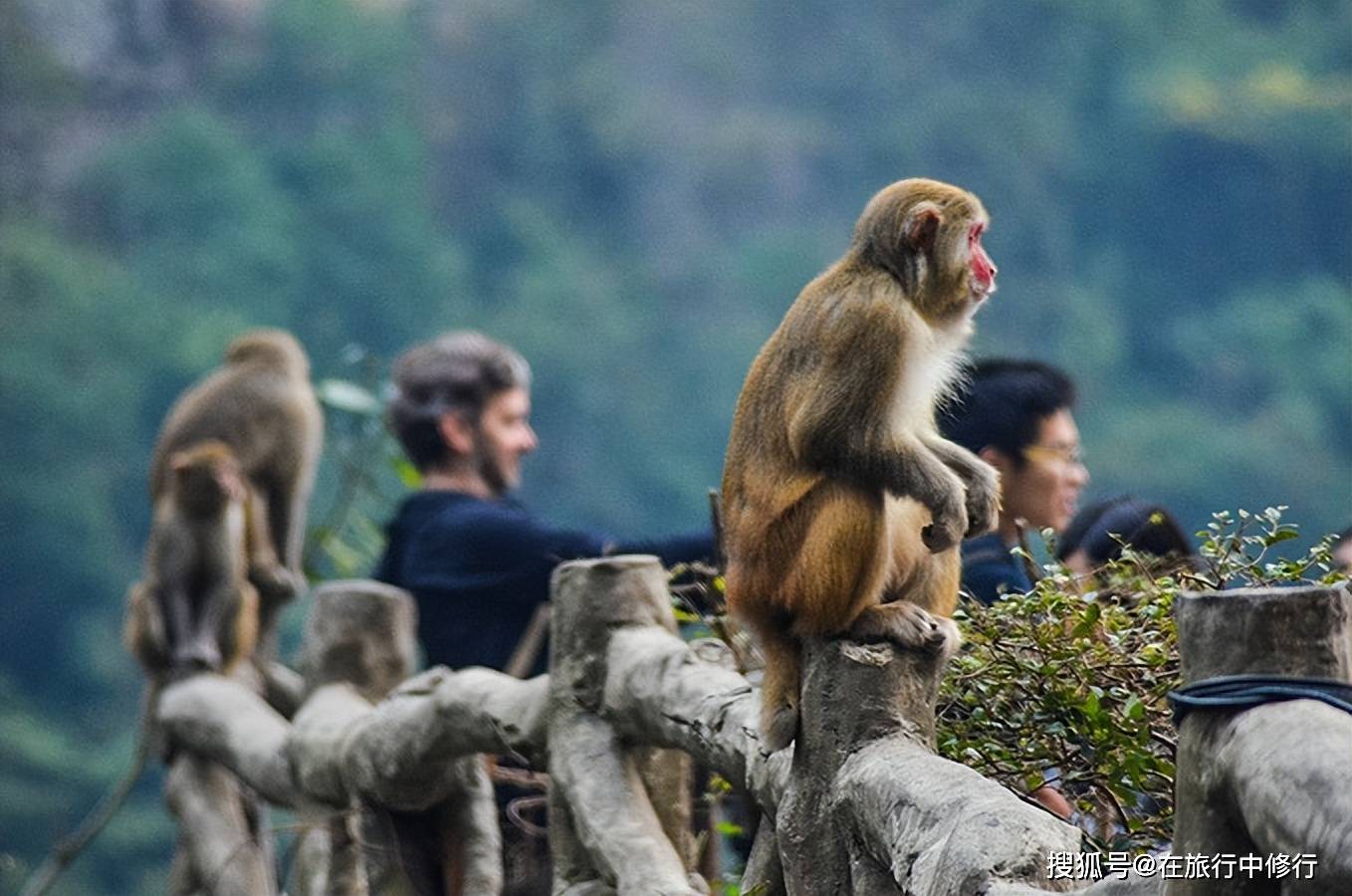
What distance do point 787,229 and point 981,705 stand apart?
A: 99.2 ft

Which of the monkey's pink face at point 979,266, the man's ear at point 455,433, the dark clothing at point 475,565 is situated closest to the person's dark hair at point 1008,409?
the dark clothing at point 475,565

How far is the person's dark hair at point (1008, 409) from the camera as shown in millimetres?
3855

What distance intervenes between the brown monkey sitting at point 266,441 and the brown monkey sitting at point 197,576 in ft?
1.04

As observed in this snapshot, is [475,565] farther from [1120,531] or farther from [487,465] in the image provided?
[1120,531]

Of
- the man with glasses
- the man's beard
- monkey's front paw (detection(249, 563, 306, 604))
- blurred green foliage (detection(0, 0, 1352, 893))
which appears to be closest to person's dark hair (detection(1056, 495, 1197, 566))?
the man with glasses

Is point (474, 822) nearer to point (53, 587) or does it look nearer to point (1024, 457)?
point (1024, 457)

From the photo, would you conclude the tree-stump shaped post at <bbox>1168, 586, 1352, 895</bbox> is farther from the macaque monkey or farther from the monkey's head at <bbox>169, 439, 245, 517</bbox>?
the monkey's head at <bbox>169, 439, 245, 517</bbox>

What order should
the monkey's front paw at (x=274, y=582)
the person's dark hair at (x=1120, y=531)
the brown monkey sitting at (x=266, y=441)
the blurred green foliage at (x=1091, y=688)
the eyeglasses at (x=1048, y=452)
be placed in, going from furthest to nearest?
the brown monkey sitting at (x=266, y=441) < the monkey's front paw at (x=274, y=582) < the eyeglasses at (x=1048, y=452) < the person's dark hair at (x=1120, y=531) < the blurred green foliage at (x=1091, y=688)

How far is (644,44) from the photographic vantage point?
1304 inches

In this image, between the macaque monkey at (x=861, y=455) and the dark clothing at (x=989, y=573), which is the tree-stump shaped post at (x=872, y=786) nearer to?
the macaque monkey at (x=861, y=455)

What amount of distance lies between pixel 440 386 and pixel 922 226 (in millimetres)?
2401

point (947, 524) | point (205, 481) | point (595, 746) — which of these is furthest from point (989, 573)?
point (205, 481)

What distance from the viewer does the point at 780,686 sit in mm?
2508

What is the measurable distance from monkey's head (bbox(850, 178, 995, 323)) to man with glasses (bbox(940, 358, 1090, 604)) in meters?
1.07
